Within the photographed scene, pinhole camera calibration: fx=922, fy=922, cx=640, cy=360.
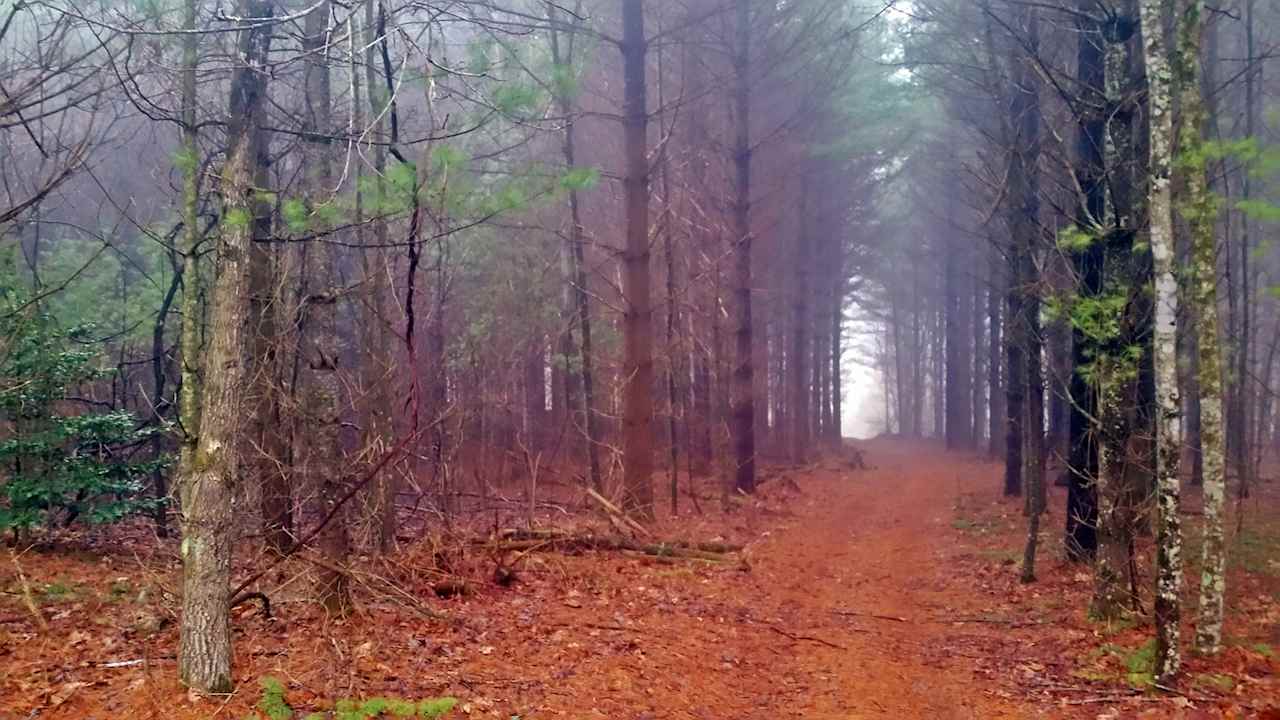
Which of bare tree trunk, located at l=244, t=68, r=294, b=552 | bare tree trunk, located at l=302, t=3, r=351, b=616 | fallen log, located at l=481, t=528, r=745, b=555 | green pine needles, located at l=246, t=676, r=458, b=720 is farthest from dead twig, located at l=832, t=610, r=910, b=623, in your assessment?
bare tree trunk, located at l=244, t=68, r=294, b=552

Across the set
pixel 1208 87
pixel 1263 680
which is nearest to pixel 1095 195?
pixel 1208 87

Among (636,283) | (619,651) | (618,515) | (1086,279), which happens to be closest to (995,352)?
(636,283)

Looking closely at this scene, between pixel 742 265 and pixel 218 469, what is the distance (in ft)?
48.9

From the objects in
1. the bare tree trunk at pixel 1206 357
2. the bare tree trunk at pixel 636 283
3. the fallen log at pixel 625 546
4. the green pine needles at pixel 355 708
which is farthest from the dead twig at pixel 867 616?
the green pine needles at pixel 355 708

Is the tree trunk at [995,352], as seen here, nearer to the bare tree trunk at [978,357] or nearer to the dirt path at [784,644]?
the bare tree trunk at [978,357]

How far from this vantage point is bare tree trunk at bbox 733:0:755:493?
19.1 metres

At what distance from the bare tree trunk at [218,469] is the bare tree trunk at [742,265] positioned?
45.2ft

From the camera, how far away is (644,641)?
835 cm

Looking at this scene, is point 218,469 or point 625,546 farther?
point 625,546

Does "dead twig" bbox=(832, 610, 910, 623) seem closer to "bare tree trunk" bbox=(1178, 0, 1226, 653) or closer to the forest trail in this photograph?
the forest trail

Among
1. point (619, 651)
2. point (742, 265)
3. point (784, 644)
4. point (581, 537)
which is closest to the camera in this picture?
point (619, 651)

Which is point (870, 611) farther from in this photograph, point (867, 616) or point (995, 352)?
point (995, 352)

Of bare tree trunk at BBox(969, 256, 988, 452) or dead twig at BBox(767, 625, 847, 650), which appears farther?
bare tree trunk at BBox(969, 256, 988, 452)

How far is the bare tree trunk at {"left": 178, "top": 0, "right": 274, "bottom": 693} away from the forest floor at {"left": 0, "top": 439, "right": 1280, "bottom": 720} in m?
0.30
